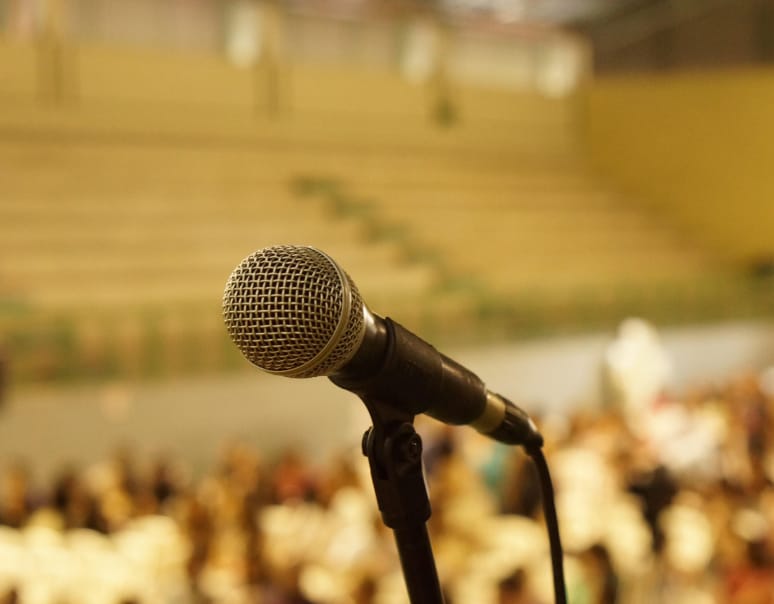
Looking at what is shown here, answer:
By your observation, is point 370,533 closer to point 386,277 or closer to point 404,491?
point 404,491

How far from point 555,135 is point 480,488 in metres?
8.86

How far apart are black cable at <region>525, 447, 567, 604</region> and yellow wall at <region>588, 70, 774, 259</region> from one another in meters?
10.9

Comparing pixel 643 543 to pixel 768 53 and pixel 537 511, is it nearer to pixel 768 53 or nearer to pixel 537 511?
pixel 537 511

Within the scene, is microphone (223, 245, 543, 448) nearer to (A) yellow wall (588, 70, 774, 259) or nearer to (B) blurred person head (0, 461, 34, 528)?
(B) blurred person head (0, 461, 34, 528)

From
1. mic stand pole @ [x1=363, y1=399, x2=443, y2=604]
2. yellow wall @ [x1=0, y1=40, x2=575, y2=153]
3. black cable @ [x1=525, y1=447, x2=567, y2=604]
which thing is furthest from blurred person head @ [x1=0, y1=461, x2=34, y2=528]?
yellow wall @ [x1=0, y1=40, x2=575, y2=153]

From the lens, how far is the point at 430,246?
907cm

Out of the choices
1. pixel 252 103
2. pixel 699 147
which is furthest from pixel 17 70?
pixel 699 147

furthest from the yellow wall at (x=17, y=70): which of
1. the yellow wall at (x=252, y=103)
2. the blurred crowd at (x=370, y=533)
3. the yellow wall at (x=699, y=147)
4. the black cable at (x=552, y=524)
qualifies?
the black cable at (x=552, y=524)

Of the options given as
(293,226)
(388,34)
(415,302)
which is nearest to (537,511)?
(415,302)

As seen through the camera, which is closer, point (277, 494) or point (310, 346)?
point (310, 346)

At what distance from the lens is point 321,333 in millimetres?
843

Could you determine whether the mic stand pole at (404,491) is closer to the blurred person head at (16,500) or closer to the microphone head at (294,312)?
the microphone head at (294,312)

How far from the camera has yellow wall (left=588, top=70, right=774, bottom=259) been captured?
11.2 meters

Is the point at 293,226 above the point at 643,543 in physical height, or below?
above
